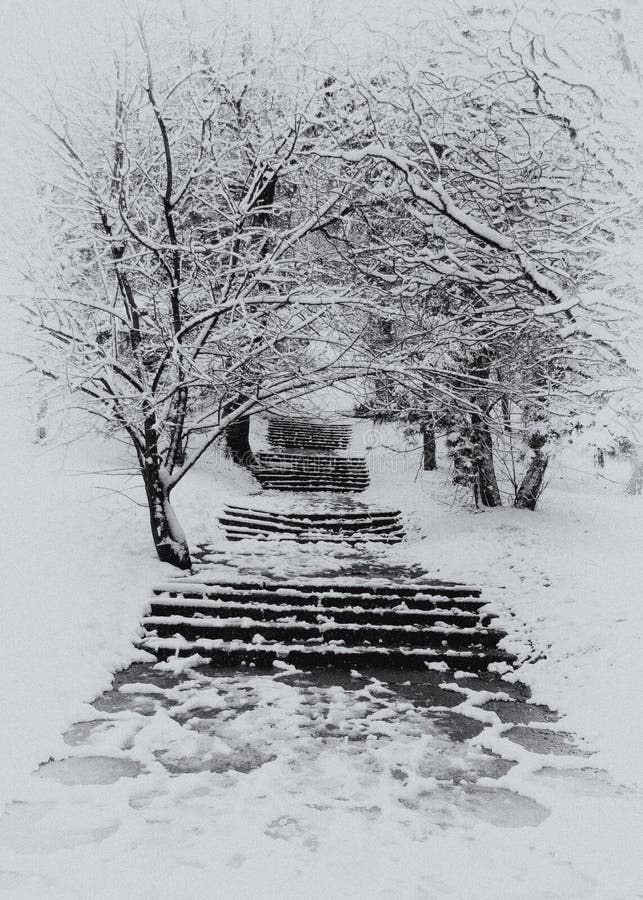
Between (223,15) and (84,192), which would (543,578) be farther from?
(223,15)

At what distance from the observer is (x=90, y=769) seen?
3.52 meters

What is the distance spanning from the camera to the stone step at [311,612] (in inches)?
242

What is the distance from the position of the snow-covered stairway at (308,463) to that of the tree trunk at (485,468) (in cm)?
550

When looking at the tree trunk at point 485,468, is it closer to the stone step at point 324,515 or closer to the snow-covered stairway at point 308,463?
the stone step at point 324,515

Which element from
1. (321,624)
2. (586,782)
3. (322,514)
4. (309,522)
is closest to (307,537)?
(309,522)

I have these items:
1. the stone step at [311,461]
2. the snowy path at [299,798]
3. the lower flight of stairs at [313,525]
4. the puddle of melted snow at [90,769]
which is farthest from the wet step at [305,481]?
the puddle of melted snow at [90,769]

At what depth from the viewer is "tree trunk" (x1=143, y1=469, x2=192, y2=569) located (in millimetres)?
7211

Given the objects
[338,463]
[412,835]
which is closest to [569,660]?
[412,835]

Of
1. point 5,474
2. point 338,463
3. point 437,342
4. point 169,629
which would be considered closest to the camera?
point 169,629

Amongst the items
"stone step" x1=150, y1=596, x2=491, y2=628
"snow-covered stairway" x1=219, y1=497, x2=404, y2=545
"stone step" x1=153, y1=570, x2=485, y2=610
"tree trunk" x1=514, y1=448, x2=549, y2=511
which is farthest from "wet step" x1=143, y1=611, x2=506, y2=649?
"tree trunk" x1=514, y1=448, x2=549, y2=511

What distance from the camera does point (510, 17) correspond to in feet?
16.4

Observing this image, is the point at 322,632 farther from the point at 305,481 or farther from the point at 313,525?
the point at 305,481

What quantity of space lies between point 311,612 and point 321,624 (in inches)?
9.9

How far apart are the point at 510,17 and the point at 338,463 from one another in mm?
14171
